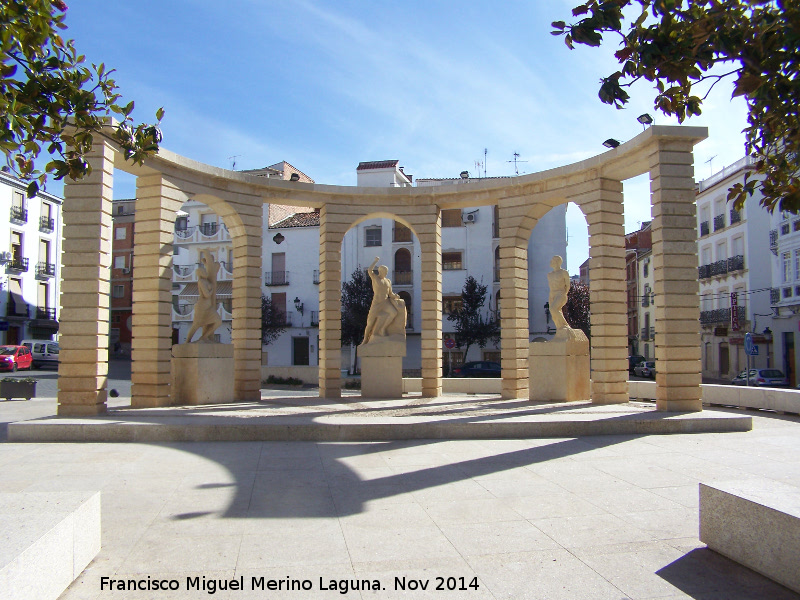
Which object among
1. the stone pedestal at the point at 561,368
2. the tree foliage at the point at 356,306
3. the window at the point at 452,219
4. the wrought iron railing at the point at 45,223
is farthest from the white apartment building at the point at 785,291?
the wrought iron railing at the point at 45,223

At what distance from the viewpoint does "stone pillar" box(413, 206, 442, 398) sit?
63.6ft

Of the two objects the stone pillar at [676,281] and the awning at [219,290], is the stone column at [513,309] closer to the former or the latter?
the stone pillar at [676,281]

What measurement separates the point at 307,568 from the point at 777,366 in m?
38.8

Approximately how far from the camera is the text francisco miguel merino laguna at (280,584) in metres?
5.03

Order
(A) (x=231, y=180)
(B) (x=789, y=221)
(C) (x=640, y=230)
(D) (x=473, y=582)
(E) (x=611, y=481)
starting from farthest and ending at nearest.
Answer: (C) (x=640, y=230)
(B) (x=789, y=221)
(A) (x=231, y=180)
(E) (x=611, y=481)
(D) (x=473, y=582)

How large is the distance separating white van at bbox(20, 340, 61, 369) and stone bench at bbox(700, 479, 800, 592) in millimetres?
40704

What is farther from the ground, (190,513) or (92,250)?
(92,250)

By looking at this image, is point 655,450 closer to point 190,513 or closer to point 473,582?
point 473,582

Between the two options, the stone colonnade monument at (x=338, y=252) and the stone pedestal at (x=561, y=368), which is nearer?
the stone colonnade monument at (x=338, y=252)

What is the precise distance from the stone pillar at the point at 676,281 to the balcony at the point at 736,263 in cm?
2815

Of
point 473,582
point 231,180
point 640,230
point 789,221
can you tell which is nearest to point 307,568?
point 473,582

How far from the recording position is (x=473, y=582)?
5.12 meters

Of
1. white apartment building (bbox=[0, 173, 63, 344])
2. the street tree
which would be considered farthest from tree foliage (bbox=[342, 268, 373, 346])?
white apartment building (bbox=[0, 173, 63, 344])

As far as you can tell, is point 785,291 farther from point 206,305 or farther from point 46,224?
point 46,224
